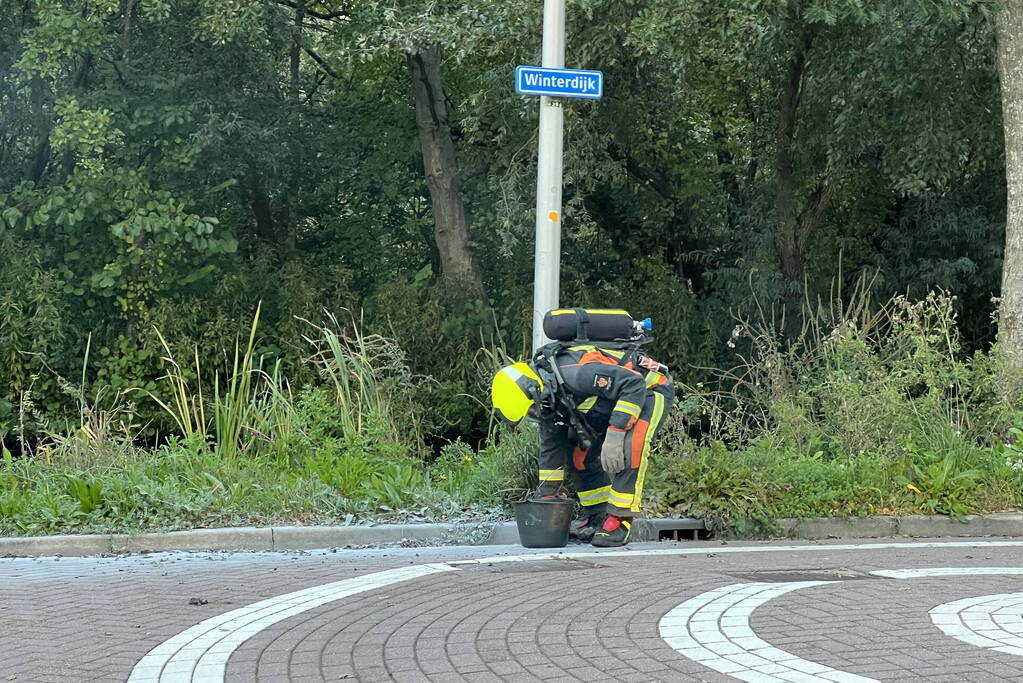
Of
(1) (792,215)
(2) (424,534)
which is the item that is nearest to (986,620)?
(2) (424,534)

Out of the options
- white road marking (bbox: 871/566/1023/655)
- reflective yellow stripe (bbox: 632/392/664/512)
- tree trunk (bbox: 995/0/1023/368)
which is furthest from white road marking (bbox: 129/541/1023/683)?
tree trunk (bbox: 995/0/1023/368)

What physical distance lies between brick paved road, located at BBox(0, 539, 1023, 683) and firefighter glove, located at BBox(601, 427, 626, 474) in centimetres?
60

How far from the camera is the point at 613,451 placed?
859cm

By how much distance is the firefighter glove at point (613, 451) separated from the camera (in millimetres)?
8594

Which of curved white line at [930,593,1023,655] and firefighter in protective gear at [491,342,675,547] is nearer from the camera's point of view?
curved white line at [930,593,1023,655]

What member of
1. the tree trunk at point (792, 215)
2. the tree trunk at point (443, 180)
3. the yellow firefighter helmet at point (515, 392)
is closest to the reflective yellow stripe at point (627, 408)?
the yellow firefighter helmet at point (515, 392)

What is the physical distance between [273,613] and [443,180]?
1505cm

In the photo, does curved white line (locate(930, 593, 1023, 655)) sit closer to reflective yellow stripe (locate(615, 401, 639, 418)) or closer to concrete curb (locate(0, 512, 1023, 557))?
reflective yellow stripe (locate(615, 401, 639, 418))

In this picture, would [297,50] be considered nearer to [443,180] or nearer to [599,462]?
[443,180]

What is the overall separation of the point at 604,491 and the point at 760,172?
45.9 feet

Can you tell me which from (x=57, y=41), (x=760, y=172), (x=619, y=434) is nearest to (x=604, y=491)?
(x=619, y=434)

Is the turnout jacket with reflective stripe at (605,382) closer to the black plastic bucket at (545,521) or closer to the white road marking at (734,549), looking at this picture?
the black plastic bucket at (545,521)

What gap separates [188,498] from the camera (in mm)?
9539

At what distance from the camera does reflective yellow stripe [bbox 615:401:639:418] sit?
8.66 meters
